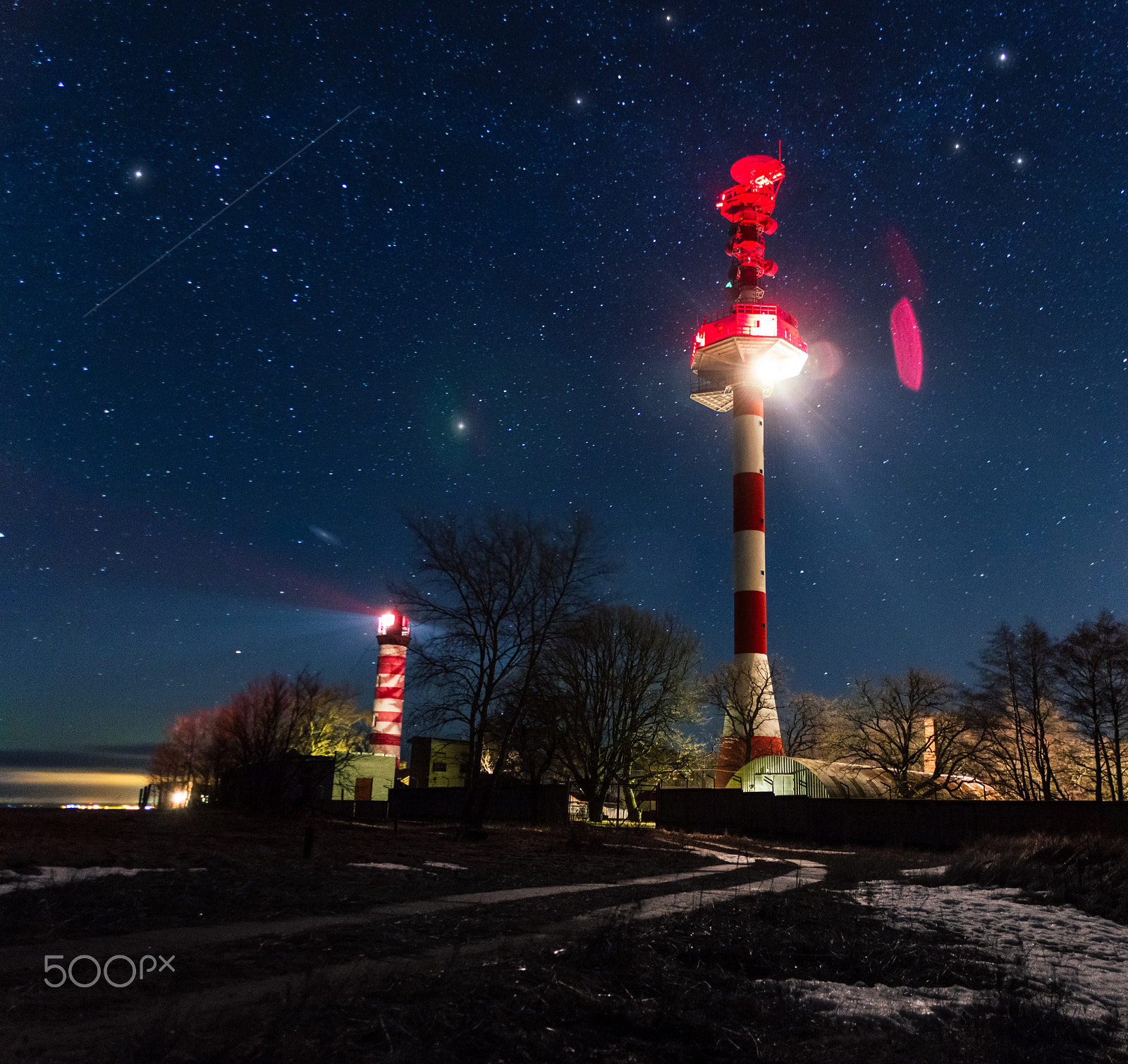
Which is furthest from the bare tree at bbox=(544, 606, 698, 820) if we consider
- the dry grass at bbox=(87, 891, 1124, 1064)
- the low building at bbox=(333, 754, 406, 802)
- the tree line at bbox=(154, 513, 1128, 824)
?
the dry grass at bbox=(87, 891, 1124, 1064)

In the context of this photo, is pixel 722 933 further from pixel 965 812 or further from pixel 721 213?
pixel 721 213

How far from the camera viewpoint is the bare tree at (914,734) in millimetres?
48594

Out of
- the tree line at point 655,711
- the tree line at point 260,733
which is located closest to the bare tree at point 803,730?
the tree line at point 655,711

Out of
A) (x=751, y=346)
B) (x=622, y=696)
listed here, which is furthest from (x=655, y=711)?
(x=751, y=346)

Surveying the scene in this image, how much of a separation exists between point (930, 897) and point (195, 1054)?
12655 millimetres

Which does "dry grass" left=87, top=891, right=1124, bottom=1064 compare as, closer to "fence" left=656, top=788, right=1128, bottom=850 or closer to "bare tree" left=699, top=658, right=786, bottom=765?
"fence" left=656, top=788, right=1128, bottom=850

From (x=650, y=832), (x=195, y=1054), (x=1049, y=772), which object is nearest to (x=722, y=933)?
(x=195, y=1054)

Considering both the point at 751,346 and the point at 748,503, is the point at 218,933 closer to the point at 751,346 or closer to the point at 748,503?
the point at 748,503

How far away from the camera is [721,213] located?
6675 centimetres

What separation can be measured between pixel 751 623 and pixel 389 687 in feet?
124

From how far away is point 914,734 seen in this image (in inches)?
2084

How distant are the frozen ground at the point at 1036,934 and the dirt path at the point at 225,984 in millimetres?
3135

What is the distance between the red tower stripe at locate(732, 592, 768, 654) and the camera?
53969 mm

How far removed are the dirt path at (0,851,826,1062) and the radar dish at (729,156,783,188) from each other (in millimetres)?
63898
